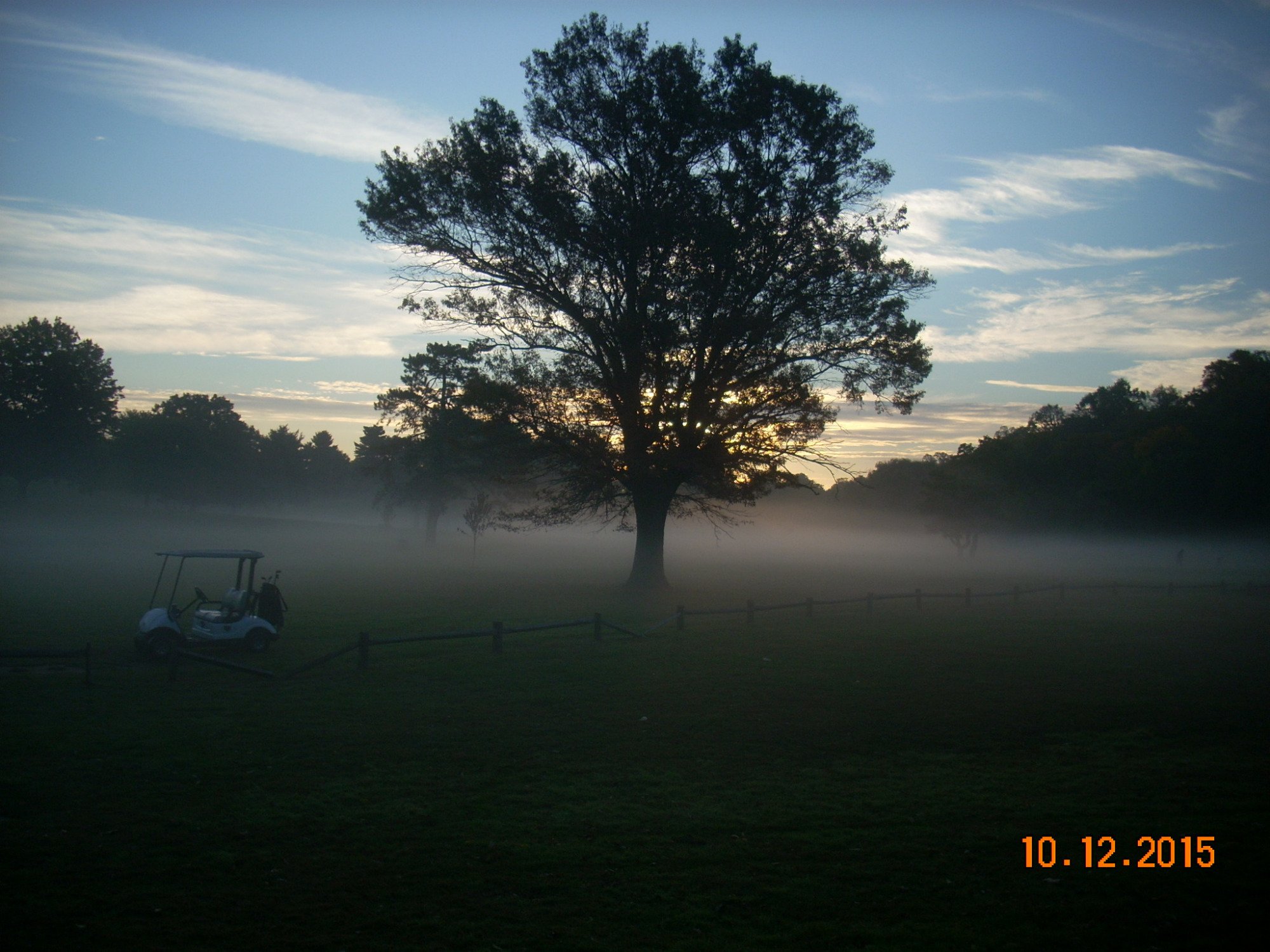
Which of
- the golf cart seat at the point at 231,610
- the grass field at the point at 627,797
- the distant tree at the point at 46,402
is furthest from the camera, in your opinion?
the distant tree at the point at 46,402

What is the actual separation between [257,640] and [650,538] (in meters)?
17.4

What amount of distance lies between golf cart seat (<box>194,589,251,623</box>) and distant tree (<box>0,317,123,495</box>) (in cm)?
5849

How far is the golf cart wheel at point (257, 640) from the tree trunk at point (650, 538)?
1616 cm

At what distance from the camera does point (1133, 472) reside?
6575 cm

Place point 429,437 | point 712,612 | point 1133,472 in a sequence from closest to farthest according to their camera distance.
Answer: point 712,612 → point 429,437 → point 1133,472

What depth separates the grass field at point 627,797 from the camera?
20.4ft

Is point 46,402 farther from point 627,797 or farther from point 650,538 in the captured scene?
point 627,797

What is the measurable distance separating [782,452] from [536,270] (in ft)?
37.1

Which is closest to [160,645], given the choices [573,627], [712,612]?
[573,627]

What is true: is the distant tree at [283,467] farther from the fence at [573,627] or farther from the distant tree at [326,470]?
the fence at [573,627]

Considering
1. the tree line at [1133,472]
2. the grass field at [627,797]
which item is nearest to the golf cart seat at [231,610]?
the grass field at [627,797]

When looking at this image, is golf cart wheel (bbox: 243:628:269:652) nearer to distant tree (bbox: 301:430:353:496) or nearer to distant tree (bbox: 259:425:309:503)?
distant tree (bbox: 259:425:309:503)

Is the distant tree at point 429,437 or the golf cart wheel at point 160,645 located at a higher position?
the distant tree at point 429,437

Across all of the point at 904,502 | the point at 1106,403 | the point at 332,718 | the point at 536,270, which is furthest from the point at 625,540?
the point at 332,718
